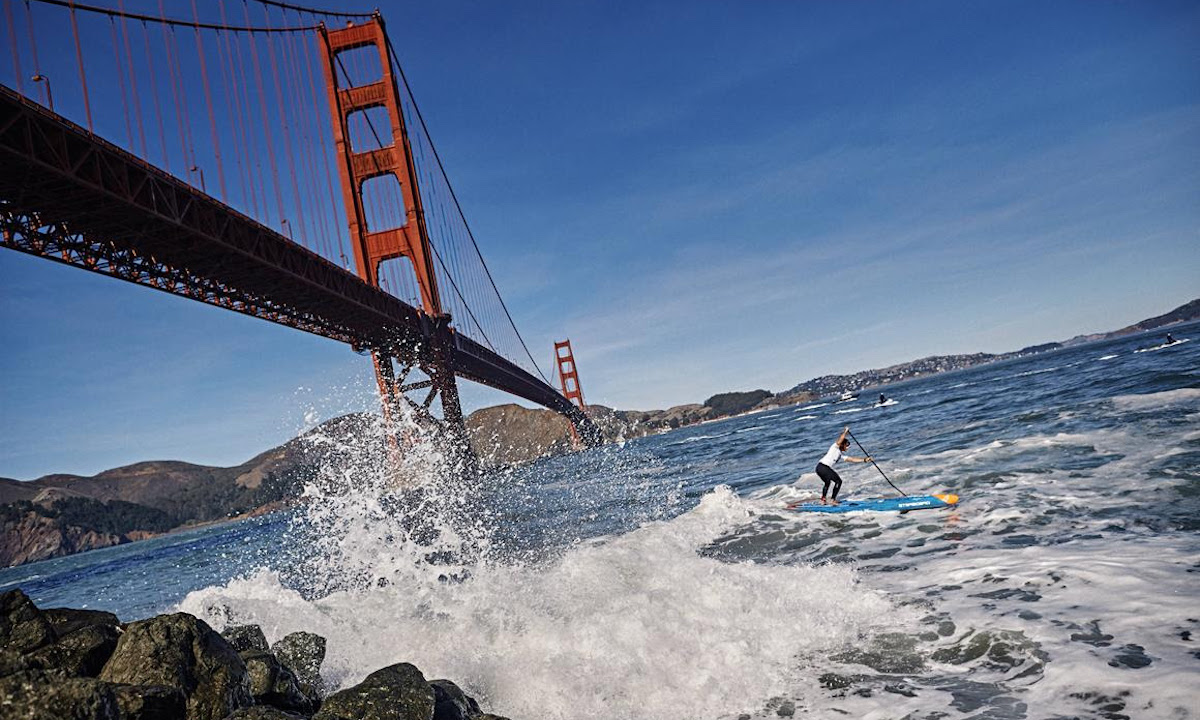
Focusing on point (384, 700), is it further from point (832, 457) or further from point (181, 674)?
point (832, 457)

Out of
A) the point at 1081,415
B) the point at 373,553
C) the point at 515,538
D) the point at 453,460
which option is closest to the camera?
the point at 373,553

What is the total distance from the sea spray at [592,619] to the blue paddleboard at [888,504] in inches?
51.2

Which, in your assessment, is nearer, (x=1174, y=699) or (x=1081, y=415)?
(x=1174, y=699)

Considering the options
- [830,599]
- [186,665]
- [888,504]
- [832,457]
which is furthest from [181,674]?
[832,457]

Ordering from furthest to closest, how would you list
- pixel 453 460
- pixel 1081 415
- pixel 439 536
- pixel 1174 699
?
pixel 453 460
pixel 1081 415
pixel 439 536
pixel 1174 699

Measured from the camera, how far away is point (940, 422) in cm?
2242

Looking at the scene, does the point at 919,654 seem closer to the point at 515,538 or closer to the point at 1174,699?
the point at 1174,699

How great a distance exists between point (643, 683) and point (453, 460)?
33487 millimetres

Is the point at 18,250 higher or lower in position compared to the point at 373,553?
higher

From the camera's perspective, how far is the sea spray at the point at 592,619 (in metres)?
4.82

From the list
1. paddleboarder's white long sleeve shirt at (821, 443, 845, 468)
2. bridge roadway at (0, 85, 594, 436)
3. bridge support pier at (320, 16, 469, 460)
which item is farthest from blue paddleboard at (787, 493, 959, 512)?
bridge support pier at (320, 16, 469, 460)

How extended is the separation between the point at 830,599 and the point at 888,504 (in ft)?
14.7

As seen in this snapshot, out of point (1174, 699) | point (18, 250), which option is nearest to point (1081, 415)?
point (1174, 699)

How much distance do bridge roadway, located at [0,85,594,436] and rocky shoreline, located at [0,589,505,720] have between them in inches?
540
